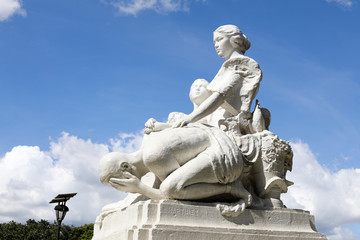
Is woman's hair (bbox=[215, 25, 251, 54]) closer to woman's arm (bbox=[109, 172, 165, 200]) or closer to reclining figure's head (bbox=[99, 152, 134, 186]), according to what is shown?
reclining figure's head (bbox=[99, 152, 134, 186])

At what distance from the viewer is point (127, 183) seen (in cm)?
667

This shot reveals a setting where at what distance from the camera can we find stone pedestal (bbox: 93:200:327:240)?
20.4ft

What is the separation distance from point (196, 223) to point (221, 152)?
3.45 feet

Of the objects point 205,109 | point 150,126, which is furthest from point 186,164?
point 150,126

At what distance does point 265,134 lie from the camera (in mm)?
7535

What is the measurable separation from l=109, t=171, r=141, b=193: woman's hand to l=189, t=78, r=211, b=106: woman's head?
80.6 inches

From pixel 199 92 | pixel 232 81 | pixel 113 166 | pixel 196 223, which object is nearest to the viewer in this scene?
pixel 196 223

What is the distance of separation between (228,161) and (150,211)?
4.29 ft

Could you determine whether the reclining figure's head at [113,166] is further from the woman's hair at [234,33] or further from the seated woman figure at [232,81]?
the woman's hair at [234,33]

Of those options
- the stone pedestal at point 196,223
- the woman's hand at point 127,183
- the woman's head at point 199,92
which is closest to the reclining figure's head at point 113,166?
the woman's hand at point 127,183

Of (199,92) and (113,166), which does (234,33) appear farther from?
(113,166)

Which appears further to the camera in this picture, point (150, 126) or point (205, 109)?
point (150, 126)

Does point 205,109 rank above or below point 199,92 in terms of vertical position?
below

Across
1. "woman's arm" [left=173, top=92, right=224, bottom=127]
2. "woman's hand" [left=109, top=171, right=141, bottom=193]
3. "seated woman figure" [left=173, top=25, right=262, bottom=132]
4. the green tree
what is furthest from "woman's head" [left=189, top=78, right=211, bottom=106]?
the green tree
